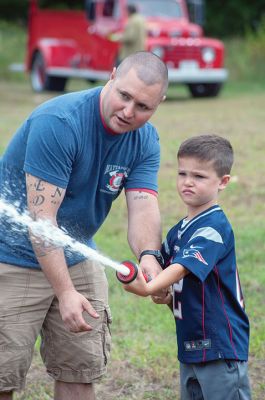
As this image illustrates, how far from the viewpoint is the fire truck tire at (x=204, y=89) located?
17.8 metres

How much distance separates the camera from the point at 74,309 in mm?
3268

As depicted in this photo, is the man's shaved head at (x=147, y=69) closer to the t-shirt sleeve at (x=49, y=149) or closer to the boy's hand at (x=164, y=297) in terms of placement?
the t-shirt sleeve at (x=49, y=149)

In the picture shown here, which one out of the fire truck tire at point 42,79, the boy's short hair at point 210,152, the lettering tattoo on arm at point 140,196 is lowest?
the lettering tattoo on arm at point 140,196

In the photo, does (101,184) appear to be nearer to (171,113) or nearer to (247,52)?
(171,113)

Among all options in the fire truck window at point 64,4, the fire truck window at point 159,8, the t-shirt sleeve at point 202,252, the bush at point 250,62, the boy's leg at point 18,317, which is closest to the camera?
the t-shirt sleeve at point 202,252

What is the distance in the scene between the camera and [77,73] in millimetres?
18438

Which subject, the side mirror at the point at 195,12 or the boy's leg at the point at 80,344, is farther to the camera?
the side mirror at the point at 195,12

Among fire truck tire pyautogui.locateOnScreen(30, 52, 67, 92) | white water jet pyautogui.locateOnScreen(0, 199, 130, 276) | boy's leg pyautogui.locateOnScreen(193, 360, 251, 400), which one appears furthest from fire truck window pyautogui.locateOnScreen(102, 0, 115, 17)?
boy's leg pyautogui.locateOnScreen(193, 360, 251, 400)

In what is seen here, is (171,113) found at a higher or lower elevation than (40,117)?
higher

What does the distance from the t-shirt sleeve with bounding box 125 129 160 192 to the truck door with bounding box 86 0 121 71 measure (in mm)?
13644

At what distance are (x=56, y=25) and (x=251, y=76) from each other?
498 cm

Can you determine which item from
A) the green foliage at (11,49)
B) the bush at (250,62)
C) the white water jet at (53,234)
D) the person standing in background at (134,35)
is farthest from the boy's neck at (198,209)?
the green foliage at (11,49)

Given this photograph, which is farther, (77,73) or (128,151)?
(77,73)

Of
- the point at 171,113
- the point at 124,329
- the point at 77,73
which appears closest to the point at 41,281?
the point at 124,329
